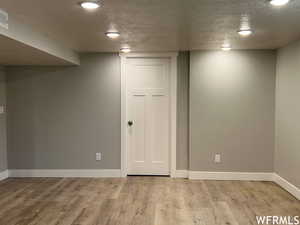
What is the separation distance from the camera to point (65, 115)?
15.9ft

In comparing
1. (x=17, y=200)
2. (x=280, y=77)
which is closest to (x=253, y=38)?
(x=280, y=77)

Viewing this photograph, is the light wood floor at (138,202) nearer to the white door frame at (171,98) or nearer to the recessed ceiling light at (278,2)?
the white door frame at (171,98)

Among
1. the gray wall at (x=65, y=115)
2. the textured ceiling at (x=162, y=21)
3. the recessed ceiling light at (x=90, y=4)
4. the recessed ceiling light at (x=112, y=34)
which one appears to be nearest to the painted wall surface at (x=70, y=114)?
the gray wall at (x=65, y=115)

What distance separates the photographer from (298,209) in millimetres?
3449

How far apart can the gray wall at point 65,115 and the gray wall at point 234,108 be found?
4.42ft

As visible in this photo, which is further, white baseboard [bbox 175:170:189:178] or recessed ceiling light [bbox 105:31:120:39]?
white baseboard [bbox 175:170:189:178]

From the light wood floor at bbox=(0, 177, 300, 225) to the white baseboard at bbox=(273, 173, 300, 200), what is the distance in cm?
10

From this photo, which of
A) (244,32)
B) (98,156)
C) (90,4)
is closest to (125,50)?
(98,156)

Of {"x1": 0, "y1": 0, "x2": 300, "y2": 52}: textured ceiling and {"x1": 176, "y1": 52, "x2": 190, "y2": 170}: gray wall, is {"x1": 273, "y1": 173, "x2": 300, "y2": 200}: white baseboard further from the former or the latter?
{"x1": 0, "y1": 0, "x2": 300, "y2": 52}: textured ceiling

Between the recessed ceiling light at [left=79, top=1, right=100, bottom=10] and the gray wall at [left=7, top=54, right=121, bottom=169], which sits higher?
the recessed ceiling light at [left=79, top=1, right=100, bottom=10]

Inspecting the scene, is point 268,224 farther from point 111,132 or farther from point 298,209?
point 111,132

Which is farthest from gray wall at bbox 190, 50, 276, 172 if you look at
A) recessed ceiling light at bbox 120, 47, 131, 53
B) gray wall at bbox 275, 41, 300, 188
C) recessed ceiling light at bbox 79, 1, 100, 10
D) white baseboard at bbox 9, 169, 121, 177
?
recessed ceiling light at bbox 79, 1, 100, 10

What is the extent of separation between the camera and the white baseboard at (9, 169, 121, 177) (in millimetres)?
4871

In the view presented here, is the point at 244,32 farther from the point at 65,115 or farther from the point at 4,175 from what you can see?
the point at 4,175
